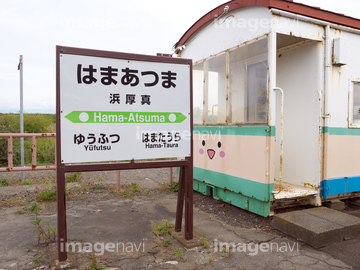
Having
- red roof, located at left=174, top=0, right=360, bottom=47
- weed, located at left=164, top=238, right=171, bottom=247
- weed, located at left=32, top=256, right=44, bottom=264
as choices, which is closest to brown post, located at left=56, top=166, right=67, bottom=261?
weed, located at left=32, top=256, right=44, bottom=264

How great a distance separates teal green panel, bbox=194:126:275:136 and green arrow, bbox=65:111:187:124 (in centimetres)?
120

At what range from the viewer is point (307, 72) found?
4719mm

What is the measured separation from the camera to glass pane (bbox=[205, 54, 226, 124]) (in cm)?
514

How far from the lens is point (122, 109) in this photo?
3344mm

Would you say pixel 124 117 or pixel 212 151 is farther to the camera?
pixel 212 151

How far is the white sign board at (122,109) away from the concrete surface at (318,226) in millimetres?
1674

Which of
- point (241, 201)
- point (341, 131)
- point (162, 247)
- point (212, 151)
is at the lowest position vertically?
point (162, 247)

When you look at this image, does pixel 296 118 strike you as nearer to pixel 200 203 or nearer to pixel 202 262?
pixel 200 203

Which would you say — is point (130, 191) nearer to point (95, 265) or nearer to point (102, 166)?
point (102, 166)

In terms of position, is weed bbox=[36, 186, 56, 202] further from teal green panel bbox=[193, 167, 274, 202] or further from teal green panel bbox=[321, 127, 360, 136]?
teal green panel bbox=[321, 127, 360, 136]

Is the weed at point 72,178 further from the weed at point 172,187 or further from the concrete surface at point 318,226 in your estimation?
the concrete surface at point 318,226

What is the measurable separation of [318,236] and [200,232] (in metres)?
1.47

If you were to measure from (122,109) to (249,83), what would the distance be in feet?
7.21

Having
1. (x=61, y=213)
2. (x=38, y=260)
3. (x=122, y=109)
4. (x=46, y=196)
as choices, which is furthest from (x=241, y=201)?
(x=46, y=196)
